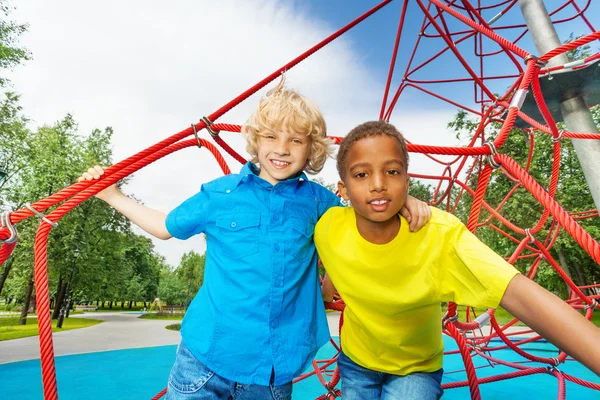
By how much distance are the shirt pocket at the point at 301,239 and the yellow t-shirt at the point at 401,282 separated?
0.10 ft

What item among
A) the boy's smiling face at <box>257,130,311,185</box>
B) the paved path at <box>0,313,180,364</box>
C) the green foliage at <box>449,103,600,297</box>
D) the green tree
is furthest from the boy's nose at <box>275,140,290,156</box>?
the green tree

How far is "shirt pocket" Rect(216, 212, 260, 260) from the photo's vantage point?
110cm

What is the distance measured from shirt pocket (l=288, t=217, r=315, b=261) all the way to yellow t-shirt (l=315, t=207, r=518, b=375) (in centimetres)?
3

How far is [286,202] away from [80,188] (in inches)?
28.5

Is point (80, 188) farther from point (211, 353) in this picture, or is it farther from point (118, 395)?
point (118, 395)

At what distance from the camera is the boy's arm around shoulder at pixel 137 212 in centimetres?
120

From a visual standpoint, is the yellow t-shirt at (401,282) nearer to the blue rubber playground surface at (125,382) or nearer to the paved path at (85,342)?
the blue rubber playground surface at (125,382)

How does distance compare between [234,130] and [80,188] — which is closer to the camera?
[80,188]

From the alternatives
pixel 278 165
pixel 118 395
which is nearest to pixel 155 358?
pixel 118 395

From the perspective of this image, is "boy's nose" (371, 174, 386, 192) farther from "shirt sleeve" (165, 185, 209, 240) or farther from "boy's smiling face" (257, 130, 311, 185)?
"shirt sleeve" (165, 185, 209, 240)

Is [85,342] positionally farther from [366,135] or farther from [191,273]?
[191,273]

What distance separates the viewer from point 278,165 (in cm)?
116

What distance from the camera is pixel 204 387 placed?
993 millimetres

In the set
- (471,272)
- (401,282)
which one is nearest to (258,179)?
(401,282)
